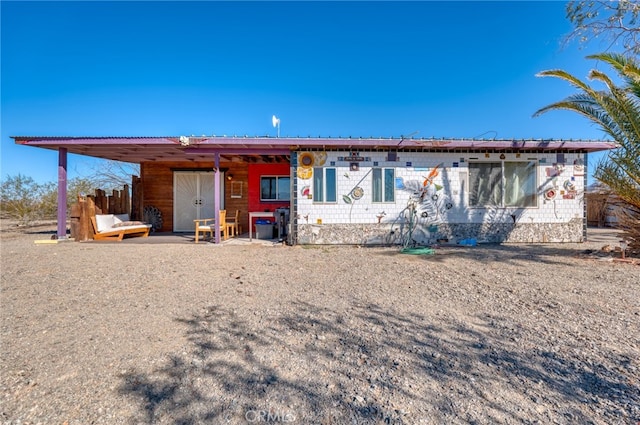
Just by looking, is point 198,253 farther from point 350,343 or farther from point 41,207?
point 41,207

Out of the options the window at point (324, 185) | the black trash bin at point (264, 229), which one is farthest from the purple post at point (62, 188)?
the window at point (324, 185)

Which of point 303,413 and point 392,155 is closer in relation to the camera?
point 303,413

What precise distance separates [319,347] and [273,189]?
9.22m

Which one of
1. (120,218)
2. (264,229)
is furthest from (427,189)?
(120,218)

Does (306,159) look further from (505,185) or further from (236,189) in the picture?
(505,185)

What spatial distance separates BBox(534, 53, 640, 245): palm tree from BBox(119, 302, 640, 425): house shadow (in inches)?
228

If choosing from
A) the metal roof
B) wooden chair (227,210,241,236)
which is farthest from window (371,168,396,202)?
wooden chair (227,210,241,236)

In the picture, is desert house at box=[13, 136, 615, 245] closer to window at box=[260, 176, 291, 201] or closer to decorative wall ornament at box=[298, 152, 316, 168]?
decorative wall ornament at box=[298, 152, 316, 168]

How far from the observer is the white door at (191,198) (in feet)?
38.8

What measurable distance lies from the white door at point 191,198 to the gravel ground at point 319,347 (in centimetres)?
675

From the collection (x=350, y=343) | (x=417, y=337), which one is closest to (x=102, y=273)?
(x=350, y=343)

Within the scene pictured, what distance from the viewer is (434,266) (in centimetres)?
571

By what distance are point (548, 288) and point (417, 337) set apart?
274cm

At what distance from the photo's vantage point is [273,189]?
1138 cm
